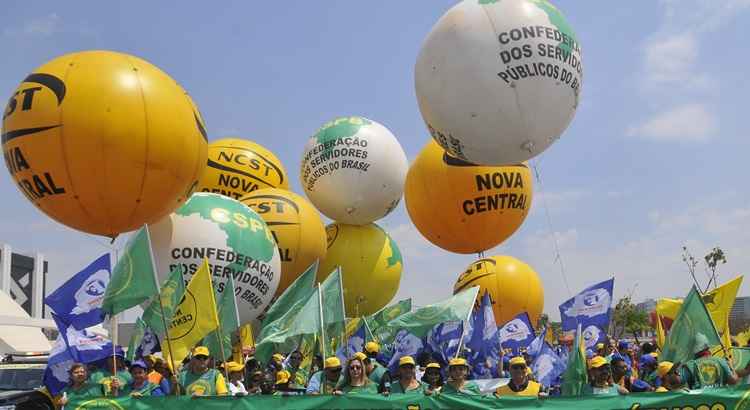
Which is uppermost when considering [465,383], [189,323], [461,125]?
[461,125]

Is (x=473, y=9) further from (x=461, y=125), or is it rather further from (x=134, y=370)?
(x=134, y=370)

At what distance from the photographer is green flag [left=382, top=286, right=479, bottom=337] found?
9.32 m

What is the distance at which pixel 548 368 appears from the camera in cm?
952

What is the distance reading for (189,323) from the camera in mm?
8453

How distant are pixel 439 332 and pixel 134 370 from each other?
4817 millimetres

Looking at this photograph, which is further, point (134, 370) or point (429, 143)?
point (429, 143)

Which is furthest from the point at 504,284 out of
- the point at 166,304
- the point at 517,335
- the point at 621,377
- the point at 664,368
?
→ the point at 166,304

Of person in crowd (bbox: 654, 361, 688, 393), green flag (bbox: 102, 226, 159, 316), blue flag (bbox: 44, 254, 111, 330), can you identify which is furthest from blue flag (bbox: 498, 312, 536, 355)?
blue flag (bbox: 44, 254, 111, 330)

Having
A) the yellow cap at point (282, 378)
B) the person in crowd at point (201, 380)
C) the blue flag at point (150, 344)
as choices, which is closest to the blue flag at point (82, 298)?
the person in crowd at point (201, 380)

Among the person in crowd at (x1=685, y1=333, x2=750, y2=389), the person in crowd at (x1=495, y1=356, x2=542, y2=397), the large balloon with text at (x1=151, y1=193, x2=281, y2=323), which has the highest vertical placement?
the large balloon with text at (x1=151, y1=193, x2=281, y2=323)

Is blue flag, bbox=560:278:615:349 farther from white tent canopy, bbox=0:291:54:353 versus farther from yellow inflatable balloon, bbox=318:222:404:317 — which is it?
white tent canopy, bbox=0:291:54:353

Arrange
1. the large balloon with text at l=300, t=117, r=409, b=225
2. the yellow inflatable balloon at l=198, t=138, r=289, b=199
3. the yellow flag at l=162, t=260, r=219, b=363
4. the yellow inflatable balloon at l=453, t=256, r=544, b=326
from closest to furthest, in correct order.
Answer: the yellow flag at l=162, t=260, r=219, b=363, the yellow inflatable balloon at l=198, t=138, r=289, b=199, the large balloon with text at l=300, t=117, r=409, b=225, the yellow inflatable balloon at l=453, t=256, r=544, b=326

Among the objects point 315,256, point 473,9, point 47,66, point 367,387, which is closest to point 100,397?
point 367,387

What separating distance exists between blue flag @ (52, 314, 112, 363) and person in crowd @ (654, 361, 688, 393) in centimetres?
631
